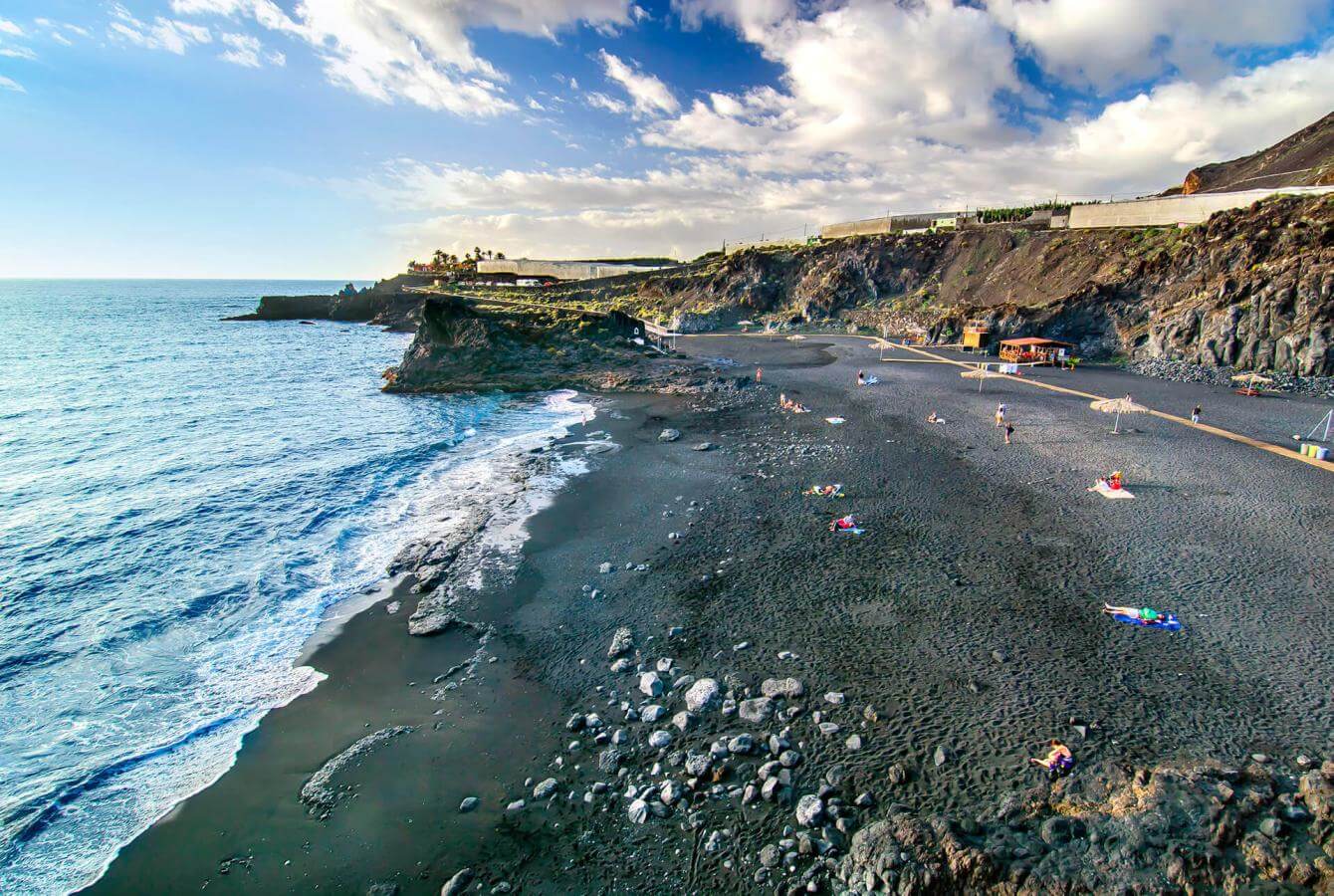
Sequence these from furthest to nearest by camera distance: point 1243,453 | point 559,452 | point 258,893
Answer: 1. point 559,452
2. point 1243,453
3. point 258,893

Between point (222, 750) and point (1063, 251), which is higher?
point (1063, 251)

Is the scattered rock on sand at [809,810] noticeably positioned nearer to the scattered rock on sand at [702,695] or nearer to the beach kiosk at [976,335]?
the scattered rock on sand at [702,695]

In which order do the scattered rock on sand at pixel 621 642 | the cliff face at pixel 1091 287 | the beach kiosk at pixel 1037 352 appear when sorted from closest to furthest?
the scattered rock on sand at pixel 621 642 → the cliff face at pixel 1091 287 → the beach kiosk at pixel 1037 352

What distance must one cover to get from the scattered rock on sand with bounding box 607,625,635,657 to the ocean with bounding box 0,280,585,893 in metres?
7.24

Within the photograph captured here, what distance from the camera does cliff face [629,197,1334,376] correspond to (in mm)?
43406

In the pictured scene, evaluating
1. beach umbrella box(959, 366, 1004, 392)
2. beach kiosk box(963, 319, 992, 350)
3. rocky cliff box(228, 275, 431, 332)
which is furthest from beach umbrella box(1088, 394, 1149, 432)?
rocky cliff box(228, 275, 431, 332)

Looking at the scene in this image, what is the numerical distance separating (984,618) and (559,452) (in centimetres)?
2141

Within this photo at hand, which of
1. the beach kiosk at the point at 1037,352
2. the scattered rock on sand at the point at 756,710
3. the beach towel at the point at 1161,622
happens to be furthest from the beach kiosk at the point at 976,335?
the scattered rock on sand at the point at 756,710

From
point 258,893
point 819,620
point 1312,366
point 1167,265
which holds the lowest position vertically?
point 258,893

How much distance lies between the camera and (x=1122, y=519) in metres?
19.4

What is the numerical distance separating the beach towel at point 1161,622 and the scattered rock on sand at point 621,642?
12079mm

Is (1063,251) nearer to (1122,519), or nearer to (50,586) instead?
(1122,519)

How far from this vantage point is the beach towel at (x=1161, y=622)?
1362cm

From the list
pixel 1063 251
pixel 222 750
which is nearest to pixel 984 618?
pixel 222 750
